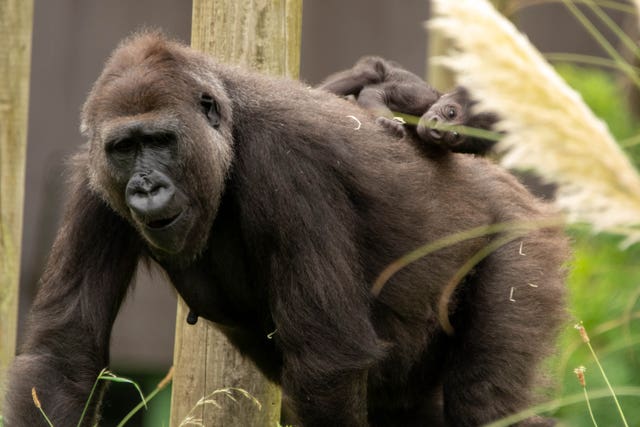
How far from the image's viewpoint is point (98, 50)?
11211 mm

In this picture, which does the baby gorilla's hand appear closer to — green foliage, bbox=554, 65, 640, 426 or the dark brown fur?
the dark brown fur

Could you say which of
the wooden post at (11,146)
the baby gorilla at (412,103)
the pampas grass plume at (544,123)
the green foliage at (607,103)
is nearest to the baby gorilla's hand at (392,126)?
the baby gorilla at (412,103)

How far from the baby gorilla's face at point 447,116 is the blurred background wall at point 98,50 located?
19.1ft

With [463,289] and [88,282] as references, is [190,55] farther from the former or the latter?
[463,289]

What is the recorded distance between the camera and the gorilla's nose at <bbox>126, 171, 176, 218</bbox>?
4137 mm

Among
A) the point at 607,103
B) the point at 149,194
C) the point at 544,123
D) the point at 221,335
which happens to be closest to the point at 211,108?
the point at 149,194

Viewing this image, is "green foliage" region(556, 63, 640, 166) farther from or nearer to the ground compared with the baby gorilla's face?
nearer to the ground

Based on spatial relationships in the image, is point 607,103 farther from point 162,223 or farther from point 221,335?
point 162,223

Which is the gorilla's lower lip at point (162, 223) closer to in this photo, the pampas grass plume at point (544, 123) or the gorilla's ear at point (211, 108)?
the gorilla's ear at point (211, 108)

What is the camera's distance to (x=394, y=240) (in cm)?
498

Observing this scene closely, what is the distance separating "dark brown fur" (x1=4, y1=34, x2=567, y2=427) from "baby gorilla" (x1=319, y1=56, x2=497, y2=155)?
0.50 feet

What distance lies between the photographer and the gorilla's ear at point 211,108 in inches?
179

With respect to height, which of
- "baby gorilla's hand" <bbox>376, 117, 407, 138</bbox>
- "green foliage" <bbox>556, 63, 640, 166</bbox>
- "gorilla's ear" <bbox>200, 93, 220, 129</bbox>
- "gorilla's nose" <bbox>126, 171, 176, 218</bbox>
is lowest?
"green foliage" <bbox>556, 63, 640, 166</bbox>

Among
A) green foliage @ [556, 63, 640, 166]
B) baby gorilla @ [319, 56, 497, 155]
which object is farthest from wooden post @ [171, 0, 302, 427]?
green foliage @ [556, 63, 640, 166]
